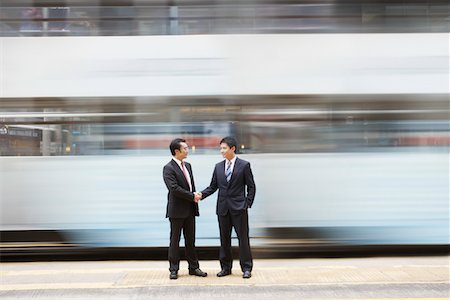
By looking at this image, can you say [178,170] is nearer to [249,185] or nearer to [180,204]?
[180,204]

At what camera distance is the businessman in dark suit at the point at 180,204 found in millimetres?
5062

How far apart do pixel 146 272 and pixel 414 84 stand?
13.5ft

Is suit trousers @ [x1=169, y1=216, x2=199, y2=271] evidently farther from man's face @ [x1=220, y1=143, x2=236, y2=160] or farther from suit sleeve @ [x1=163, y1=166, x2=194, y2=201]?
man's face @ [x1=220, y1=143, x2=236, y2=160]

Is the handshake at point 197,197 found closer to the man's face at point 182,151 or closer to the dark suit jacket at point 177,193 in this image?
the dark suit jacket at point 177,193

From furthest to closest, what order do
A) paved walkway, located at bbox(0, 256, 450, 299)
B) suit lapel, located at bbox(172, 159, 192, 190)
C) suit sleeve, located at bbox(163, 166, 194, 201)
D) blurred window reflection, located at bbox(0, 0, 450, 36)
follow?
blurred window reflection, located at bbox(0, 0, 450, 36), suit lapel, located at bbox(172, 159, 192, 190), suit sleeve, located at bbox(163, 166, 194, 201), paved walkway, located at bbox(0, 256, 450, 299)

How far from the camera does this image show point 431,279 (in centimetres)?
495

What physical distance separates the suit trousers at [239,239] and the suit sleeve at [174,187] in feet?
1.52

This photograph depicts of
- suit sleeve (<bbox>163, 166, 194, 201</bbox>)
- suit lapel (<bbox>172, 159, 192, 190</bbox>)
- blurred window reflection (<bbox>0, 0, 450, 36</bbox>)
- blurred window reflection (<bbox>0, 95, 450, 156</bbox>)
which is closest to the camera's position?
suit sleeve (<bbox>163, 166, 194, 201</bbox>)

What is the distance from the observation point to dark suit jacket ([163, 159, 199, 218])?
5.03 m

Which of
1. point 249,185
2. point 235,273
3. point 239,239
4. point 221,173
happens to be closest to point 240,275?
point 235,273

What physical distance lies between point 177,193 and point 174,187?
2.8 inches

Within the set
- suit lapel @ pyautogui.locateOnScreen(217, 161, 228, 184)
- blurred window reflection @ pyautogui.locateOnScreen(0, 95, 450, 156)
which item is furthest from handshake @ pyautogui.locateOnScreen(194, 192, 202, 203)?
blurred window reflection @ pyautogui.locateOnScreen(0, 95, 450, 156)

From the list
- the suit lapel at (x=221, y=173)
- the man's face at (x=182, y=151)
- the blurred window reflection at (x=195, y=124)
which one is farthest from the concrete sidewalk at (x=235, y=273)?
the blurred window reflection at (x=195, y=124)

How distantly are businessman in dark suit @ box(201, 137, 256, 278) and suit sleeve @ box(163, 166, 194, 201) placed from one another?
194 mm
